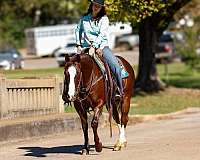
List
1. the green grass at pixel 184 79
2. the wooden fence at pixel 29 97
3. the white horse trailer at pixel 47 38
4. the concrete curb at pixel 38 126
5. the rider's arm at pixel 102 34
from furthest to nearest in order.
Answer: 1. the white horse trailer at pixel 47 38
2. the green grass at pixel 184 79
3. the wooden fence at pixel 29 97
4. the concrete curb at pixel 38 126
5. the rider's arm at pixel 102 34

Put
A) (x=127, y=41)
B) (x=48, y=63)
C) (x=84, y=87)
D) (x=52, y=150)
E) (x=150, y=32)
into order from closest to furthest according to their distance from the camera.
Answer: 1. (x=84, y=87)
2. (x=52, y=150)
3. (x=150, y=32)
4. (x=48, y=63)
5. (x=127, y=41)

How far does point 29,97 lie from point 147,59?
36.6 ft

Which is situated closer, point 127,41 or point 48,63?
point 48,63

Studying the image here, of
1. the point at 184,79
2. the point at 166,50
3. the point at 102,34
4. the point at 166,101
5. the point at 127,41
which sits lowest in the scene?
the point at 184,79

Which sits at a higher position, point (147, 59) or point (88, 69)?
point (88, 69)

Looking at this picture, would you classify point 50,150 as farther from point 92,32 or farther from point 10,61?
→ point 10,61

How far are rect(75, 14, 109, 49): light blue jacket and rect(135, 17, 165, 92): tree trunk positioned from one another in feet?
47.2

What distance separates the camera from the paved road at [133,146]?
38.5ft

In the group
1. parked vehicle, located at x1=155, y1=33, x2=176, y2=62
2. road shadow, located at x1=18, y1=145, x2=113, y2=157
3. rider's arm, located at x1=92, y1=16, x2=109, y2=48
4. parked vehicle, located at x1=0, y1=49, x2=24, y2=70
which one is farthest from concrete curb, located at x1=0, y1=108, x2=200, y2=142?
parked vehicle, located at x1=155, y1=33, x2=176, y2=62

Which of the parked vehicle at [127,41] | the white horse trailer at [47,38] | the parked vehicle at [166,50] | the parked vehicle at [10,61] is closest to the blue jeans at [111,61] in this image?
the parked vehicle at [10,61]

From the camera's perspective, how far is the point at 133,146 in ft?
43.3

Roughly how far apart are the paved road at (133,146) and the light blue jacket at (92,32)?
1.96 m

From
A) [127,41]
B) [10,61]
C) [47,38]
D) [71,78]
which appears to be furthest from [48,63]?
[71,78]

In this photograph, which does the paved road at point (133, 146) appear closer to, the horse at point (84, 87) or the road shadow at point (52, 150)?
the road shadow at point (52, 150)
